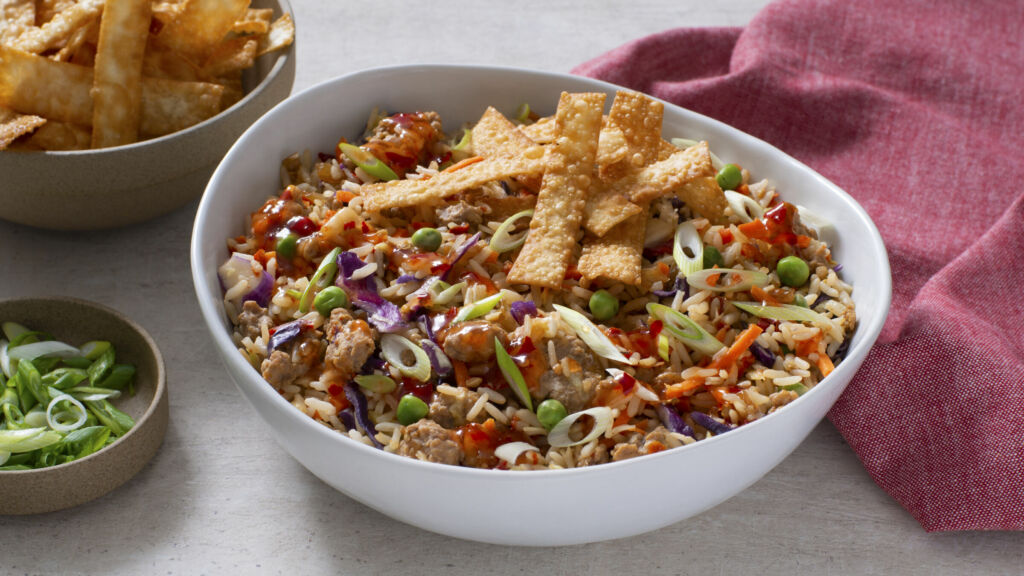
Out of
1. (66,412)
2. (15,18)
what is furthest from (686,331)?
(15,18)

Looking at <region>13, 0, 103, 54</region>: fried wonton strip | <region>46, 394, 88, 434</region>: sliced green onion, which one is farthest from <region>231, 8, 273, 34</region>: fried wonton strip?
<region>46, 394, 88, 434</region>: sliced green onion

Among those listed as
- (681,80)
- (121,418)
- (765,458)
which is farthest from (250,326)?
(681,80)

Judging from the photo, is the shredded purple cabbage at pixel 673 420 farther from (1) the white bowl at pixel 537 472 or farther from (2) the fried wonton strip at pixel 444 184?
(2) the fried wonton strip at pixel 444 184

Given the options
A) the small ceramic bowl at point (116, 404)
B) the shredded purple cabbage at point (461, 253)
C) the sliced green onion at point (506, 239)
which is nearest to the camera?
the small ceramic bowl at point (116, 404)

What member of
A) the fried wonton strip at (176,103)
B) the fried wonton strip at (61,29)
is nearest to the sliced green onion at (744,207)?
the fried wonton strip at (176,103)

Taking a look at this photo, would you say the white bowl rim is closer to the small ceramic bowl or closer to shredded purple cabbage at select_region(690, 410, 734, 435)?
shredded purple cabbage at select_region(690, 410, 734, 435)

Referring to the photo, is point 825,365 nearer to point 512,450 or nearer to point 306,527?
point 512,450
